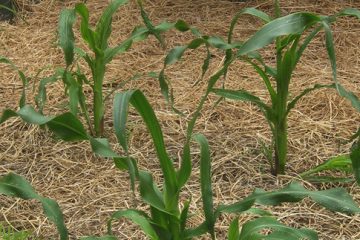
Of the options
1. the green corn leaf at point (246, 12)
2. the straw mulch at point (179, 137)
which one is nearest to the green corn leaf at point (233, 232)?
the straw mulch at point (179, 137)

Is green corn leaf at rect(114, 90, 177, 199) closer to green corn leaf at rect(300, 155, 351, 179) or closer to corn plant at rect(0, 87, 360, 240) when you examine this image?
corn plant at rect(0, 87, 360, 240)

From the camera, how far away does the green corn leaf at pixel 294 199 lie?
166 cm

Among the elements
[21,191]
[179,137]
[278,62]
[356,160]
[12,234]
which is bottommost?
[12,234]

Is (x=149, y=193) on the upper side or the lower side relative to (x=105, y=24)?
lower

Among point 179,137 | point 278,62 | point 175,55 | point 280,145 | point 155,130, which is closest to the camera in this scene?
point 155,130

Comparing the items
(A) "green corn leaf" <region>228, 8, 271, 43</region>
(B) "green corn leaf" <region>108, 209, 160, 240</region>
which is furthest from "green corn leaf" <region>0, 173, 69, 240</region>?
(A) "green corn leaf" <region>228, 8, 271, 43</region>

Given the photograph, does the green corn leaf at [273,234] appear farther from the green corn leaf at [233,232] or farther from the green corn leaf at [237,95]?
the green corn leaf at [237,95]

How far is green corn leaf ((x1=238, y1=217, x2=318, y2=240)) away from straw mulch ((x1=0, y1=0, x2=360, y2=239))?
1.02 feet

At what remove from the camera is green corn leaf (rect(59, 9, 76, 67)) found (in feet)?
6.70

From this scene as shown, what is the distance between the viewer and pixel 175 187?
1.72m

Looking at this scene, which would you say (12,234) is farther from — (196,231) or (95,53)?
(95,53)

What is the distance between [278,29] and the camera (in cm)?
160

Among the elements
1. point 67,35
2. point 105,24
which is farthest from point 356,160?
point 105,24

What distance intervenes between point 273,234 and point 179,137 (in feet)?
2.94
